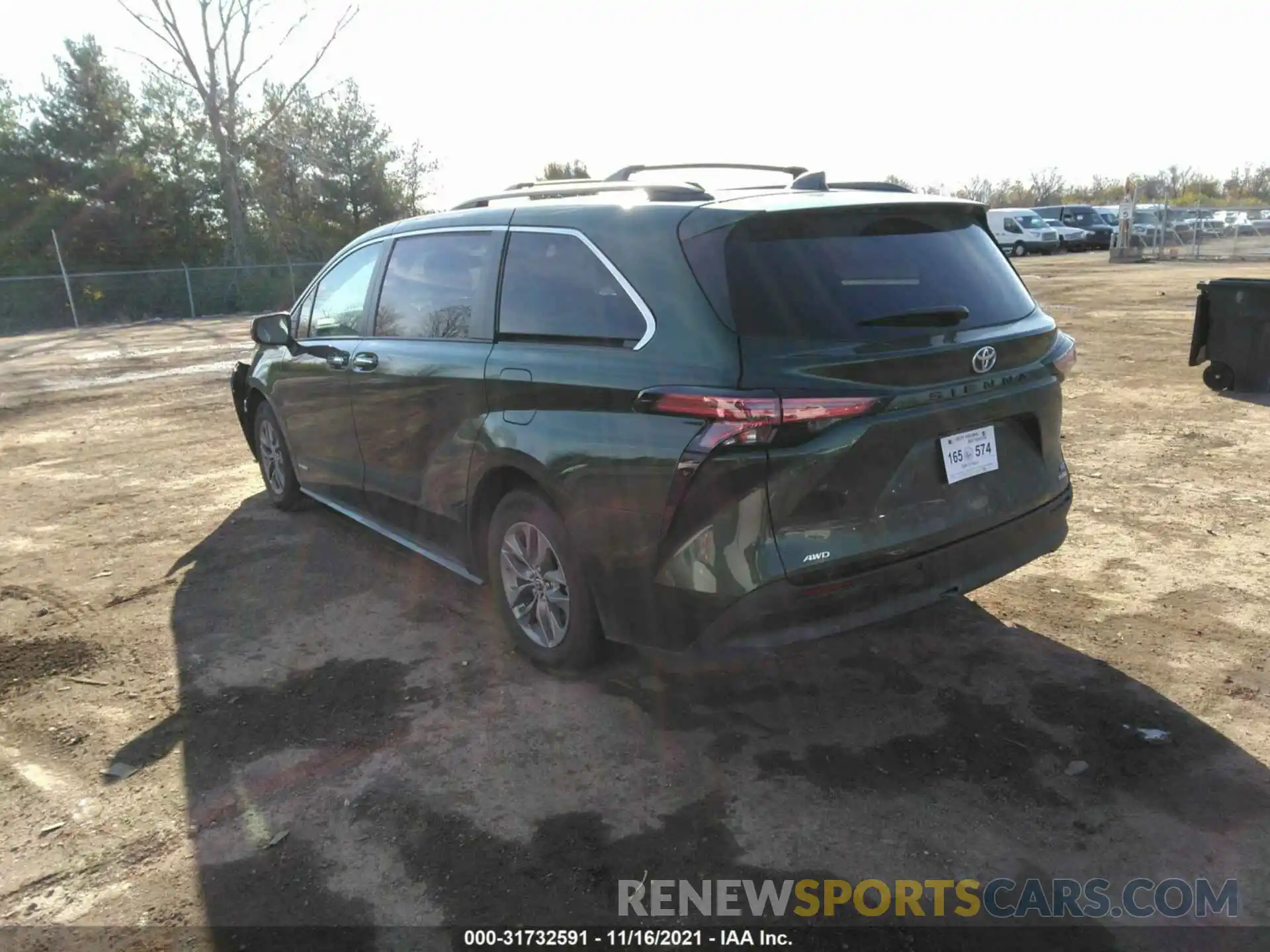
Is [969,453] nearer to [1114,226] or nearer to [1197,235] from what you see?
[1197,235]

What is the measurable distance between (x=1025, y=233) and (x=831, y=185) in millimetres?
40480

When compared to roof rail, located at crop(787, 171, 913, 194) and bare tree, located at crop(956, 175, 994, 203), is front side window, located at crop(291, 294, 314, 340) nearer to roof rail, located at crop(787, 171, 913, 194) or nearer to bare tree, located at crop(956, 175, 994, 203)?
roof rail, located at crop(787, 171, 913, 194)

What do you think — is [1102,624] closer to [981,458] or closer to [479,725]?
[981,458]

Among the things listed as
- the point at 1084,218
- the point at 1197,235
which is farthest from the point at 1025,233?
the point at 1197,235

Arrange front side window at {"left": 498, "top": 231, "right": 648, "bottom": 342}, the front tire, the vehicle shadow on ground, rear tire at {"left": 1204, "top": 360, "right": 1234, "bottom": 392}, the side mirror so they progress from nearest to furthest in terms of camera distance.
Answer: the vehicle shadow on ground → front side window at {"left": 498, "top": 231, "right": 648, "bottom": 342} → the front tire → the side mirror → rear tire at {"left": 1204, "top": 360, "right": 1234, "bottom": 392}

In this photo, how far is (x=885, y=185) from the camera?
3744 mm

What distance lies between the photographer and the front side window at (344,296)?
4840mm

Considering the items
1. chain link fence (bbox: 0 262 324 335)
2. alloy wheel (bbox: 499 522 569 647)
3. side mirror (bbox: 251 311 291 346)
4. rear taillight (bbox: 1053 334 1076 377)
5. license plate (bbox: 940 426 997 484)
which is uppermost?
chain link fence (bbox: 0 262 324 335)

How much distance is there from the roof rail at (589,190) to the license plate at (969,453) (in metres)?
1.22

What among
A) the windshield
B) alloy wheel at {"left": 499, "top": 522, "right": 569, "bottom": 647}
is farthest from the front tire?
the windshield

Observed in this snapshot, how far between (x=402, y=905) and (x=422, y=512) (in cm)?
213

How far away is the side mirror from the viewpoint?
527 centimetres

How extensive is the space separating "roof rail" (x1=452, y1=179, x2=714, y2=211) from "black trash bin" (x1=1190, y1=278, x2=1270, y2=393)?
7.58 m

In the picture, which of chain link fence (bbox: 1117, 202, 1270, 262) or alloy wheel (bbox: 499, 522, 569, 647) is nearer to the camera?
alloy wheel (bbox: 499, 522, 569, 647)
